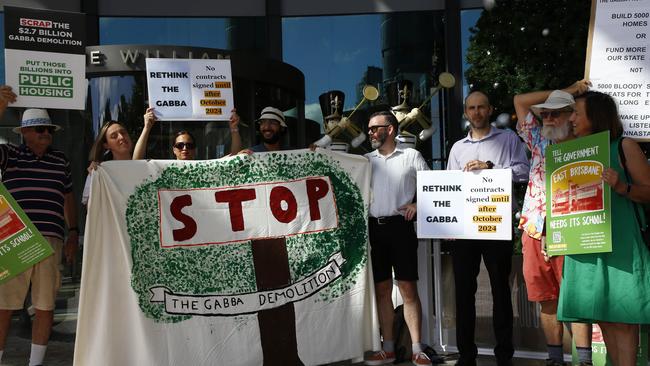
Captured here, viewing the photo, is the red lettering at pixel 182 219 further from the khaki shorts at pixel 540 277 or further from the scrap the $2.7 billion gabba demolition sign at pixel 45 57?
the khaki shorts at pixel 540 277

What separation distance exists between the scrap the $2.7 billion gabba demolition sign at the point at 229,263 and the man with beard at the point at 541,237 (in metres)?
1.16

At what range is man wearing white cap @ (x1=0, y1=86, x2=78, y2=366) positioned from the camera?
4.81 metres

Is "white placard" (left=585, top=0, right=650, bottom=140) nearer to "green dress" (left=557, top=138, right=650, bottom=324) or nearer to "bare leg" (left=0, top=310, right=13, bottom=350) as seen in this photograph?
"green dress" (left=557, top=138, right=650, bottom=324)

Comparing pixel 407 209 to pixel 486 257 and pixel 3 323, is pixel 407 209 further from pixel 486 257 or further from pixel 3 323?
pixel 3 323

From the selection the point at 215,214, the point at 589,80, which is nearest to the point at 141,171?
the point at 215,214

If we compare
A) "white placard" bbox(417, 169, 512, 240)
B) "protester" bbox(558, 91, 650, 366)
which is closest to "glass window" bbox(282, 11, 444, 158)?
"white placard" bbox(417, 169, 512, 240)

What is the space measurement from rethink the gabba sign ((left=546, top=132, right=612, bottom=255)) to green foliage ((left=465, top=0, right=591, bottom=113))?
257cm

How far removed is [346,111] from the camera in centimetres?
1171

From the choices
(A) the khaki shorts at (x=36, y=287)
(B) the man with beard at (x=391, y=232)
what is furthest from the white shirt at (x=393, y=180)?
(A) the khaki shorts at (x=36, y=287)

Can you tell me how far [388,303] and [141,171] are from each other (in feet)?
6.67

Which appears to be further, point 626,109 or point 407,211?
point 407,211

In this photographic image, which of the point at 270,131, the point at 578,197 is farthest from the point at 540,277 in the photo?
the point at 270,131

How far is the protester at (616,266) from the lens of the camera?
11.5 ft

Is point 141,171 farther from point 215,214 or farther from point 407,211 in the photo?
point 407,211
